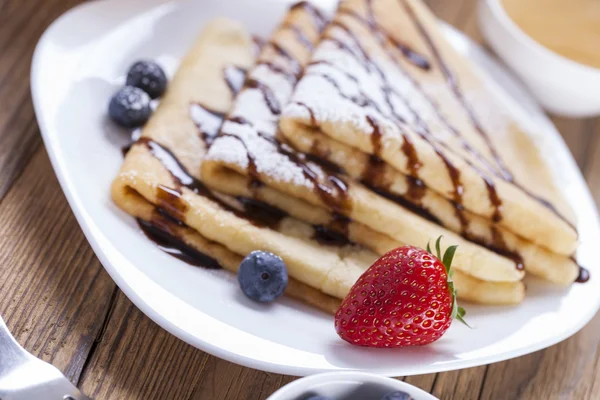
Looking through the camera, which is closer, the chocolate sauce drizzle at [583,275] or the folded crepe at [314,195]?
the folded crepe at [314,195]

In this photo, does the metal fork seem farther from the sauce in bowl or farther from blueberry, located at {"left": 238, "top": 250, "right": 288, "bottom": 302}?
the sauce in bowl

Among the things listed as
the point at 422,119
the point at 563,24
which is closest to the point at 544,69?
the point at 563,24

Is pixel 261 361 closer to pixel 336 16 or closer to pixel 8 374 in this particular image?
pixel 8 374

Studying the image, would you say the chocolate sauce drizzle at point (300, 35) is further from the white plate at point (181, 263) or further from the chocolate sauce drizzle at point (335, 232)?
the chocolate sauce drizzle at point (335, 232)

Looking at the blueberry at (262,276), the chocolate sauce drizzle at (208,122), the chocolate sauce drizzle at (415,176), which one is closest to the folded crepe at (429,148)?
the chocolate sauce drizzle at (415,176)

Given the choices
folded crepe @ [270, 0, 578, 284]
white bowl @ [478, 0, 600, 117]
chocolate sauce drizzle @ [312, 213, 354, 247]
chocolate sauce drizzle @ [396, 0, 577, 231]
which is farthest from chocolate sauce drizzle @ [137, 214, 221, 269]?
white bowl @ [478, 0, 600, 117]

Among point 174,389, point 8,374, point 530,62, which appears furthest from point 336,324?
point 530,62
